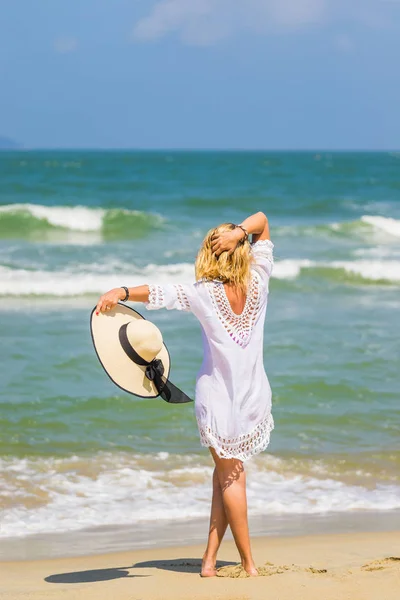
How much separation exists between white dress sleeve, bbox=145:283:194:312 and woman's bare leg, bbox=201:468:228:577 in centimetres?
80

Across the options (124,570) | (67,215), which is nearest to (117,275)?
(67,215)

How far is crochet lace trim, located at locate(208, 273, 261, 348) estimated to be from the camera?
13.0 feet

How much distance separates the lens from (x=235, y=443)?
404cm

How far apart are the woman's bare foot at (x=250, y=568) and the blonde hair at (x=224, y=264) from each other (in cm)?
126

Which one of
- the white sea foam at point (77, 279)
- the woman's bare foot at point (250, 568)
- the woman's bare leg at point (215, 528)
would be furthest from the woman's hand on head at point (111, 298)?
the white sea foam at point (77, 279)

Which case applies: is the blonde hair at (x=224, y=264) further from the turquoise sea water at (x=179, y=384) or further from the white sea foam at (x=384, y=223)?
the white sea foam at (x=384, y=223)

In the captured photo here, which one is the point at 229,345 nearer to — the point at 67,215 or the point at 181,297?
the point at 181,297

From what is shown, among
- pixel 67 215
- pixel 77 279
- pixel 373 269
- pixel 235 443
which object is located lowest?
pixel 235 443

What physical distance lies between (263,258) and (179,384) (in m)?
4.44

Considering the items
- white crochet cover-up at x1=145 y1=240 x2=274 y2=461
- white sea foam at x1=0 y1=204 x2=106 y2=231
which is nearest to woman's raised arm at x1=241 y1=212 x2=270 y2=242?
white crochet cover-up at x1=145 y1=240 x2=274 y2=461

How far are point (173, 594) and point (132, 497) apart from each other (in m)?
1.94

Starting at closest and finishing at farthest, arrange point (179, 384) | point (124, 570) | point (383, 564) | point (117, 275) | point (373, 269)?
1. point (383, 564)
2. point (124, 570)
3. point (179, 384)
4. point (117, 275)
5. point (373, 269)

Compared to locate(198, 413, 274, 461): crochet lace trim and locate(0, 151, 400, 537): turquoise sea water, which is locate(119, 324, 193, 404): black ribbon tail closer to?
locate(198, 413, 274, 461): crochet lace trim

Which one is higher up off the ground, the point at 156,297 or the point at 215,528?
the point at 156,297
